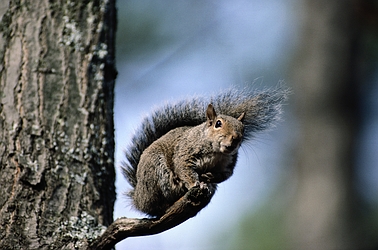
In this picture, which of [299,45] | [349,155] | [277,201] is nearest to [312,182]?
[349,155]

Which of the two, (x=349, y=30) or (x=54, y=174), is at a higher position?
(x=349, y=30)

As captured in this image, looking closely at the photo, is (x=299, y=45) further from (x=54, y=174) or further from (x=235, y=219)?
(x=235, y=219)

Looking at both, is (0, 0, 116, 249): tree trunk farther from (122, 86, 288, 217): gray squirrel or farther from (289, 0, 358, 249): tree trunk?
(289, 0, 358, 249): tree trunk

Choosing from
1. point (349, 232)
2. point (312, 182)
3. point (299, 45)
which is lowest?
point (349, 232)

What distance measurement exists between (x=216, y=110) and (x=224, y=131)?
0.37 metres

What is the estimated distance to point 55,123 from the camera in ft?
7.18

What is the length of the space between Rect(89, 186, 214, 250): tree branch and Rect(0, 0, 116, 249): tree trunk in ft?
0.38

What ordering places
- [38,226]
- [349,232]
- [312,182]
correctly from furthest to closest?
[312,182] → [349,232] → [38,226]

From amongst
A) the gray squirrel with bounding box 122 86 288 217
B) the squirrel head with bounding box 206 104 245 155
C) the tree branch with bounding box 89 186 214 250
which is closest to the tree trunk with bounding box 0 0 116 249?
the tree branch with bounding box 89 186 214 250

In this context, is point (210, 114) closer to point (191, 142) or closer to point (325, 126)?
point (191, 142)

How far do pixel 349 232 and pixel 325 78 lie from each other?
83 cm

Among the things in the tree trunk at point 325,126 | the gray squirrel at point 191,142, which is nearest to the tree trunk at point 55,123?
the gray squirrel at point 191,142

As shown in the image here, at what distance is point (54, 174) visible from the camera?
2139mm

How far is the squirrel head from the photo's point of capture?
246 cm
